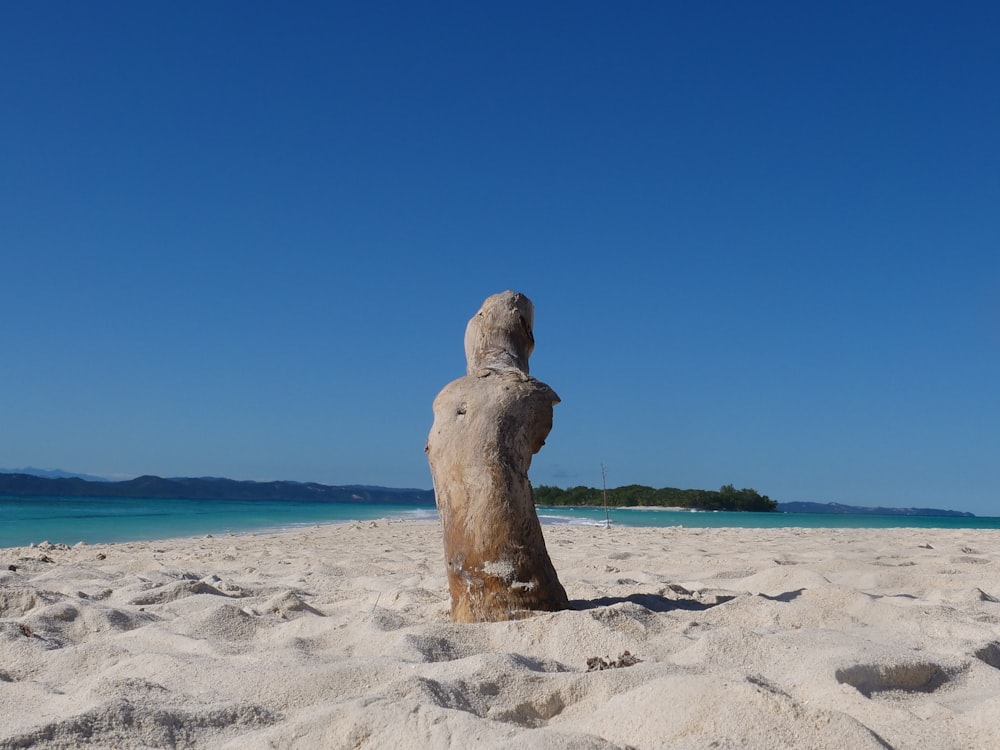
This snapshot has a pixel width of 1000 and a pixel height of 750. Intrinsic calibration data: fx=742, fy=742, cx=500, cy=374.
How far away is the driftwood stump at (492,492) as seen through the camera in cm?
346

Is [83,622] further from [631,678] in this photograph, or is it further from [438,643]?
[631,678]

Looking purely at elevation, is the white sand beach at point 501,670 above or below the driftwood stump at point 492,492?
below

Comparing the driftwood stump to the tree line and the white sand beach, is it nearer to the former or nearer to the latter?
the white sand beach

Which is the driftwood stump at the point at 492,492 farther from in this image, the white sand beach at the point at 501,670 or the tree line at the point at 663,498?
the tree line at the point at 663,498

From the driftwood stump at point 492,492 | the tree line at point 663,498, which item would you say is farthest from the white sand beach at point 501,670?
the tree line at point 663,498

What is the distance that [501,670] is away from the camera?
2.37 m

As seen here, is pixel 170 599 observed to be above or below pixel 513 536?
below

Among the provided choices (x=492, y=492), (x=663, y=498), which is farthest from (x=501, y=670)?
(x=663, y=498)

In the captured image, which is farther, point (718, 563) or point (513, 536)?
point (718, 563)

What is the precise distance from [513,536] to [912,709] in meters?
1.79

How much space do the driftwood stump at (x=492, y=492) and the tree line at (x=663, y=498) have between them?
1908 inches

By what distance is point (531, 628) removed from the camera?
9.91 feet

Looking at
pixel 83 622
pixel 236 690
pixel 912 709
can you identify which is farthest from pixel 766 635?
pixel 83 622

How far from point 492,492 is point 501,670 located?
1.21 meters
